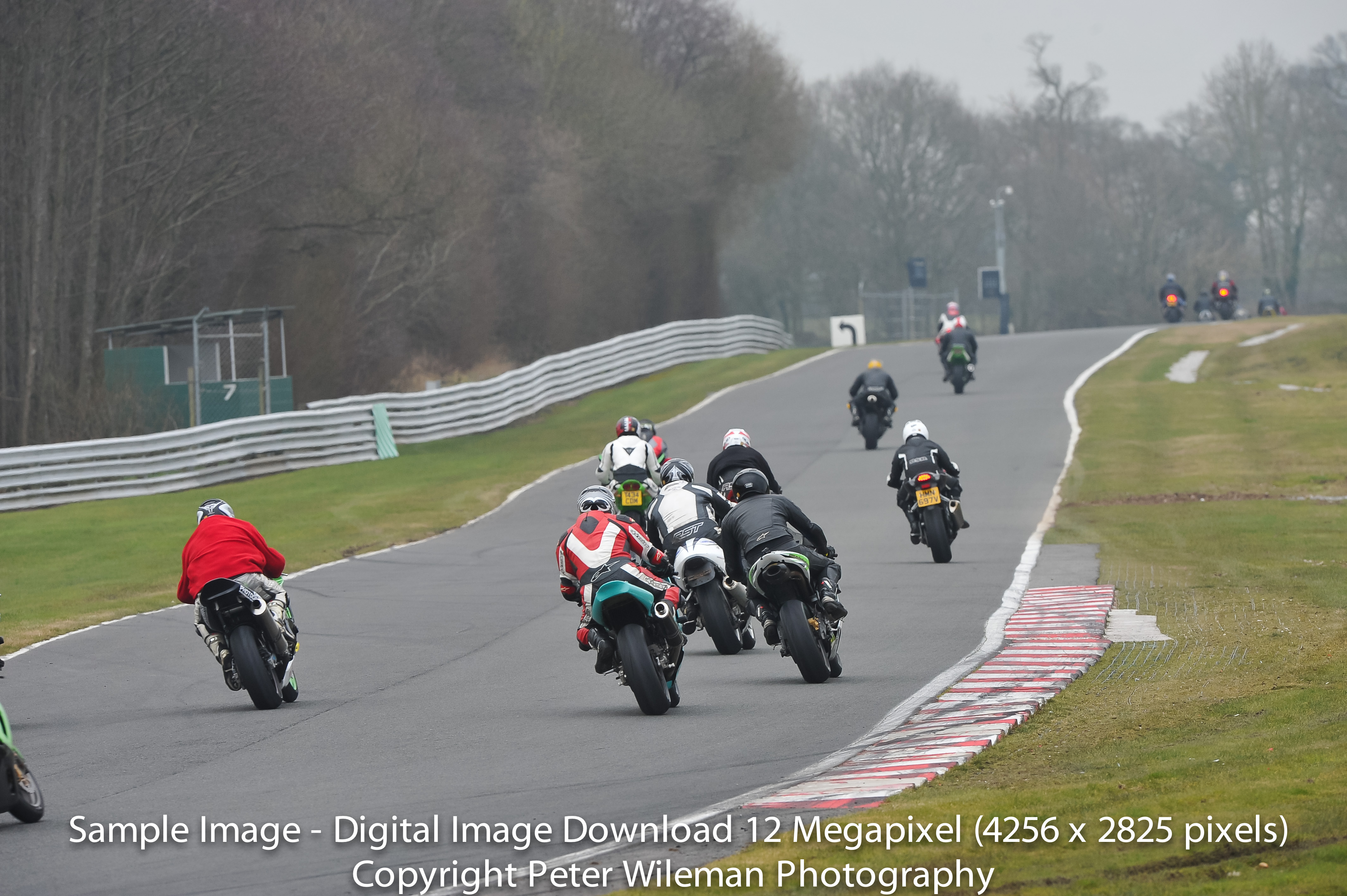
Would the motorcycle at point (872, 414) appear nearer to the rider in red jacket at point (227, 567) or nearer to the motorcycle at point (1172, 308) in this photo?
the rider in red jacket at point (227, 567)

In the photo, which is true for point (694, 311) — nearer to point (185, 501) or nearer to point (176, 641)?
point (185, 501)

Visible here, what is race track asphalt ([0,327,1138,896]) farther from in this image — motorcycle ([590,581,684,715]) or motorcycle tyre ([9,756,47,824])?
motorcycle ([590,581,684,715])

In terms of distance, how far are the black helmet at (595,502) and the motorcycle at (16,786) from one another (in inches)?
160

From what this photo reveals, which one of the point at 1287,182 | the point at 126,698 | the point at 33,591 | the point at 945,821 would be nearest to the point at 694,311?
the point at 1287,182

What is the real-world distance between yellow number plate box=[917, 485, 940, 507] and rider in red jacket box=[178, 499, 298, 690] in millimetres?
8058

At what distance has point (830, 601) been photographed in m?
11.1

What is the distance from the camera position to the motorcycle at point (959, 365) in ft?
122

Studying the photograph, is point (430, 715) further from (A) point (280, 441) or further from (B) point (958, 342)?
(B) point (958, 342)

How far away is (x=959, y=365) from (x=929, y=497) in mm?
19944

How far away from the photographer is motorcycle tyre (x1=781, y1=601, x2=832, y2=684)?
36.4ft

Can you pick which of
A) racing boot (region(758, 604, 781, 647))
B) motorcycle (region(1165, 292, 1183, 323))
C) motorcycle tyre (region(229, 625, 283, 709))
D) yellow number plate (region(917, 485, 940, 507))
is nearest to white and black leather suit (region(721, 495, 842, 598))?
racing boot (region(758, 604, 781, 647))

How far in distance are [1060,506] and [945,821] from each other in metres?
16.9

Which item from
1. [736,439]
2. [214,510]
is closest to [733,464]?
[736,439]

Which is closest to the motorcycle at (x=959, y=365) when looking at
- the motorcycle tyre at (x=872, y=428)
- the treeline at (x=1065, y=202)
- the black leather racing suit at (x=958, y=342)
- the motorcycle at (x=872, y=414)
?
the black leather racing suit at (x=958, y=342)
